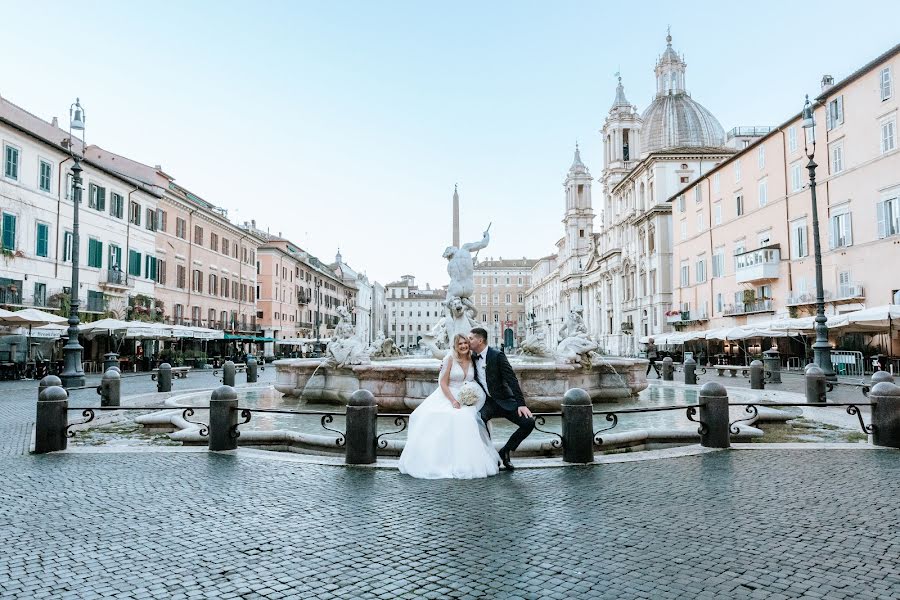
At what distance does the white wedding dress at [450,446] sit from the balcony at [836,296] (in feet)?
96.3

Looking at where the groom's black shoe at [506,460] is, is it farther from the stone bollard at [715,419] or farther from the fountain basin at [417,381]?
the fountain basin at [417,381]

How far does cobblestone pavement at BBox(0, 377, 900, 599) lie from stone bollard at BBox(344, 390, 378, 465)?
1.02 ft

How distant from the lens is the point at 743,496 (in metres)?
5.72

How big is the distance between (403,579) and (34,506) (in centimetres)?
394

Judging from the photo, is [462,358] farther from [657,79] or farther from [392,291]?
[392,291]

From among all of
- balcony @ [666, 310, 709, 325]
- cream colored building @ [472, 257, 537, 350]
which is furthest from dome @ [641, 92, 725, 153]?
cream colored building @ [472, 257, 537, 350]

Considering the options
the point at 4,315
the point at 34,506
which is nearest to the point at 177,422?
the point at 34,506

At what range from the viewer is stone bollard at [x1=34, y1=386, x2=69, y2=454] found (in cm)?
816

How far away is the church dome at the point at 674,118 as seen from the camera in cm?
6656

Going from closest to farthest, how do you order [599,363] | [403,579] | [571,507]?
[403,579]
[571,507]
[599,363]

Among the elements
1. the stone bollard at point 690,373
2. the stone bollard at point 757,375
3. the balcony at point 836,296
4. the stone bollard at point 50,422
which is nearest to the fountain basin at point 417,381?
the stone bollard at point 50,422

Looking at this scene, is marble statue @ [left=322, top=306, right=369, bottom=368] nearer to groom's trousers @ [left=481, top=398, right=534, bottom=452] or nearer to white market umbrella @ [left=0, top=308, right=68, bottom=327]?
groom's trousers @ [left=481, top=398, right=534, bottom=452]

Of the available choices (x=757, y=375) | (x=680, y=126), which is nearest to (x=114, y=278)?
(x=757, y=375)

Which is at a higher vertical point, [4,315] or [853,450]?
[4,315]
